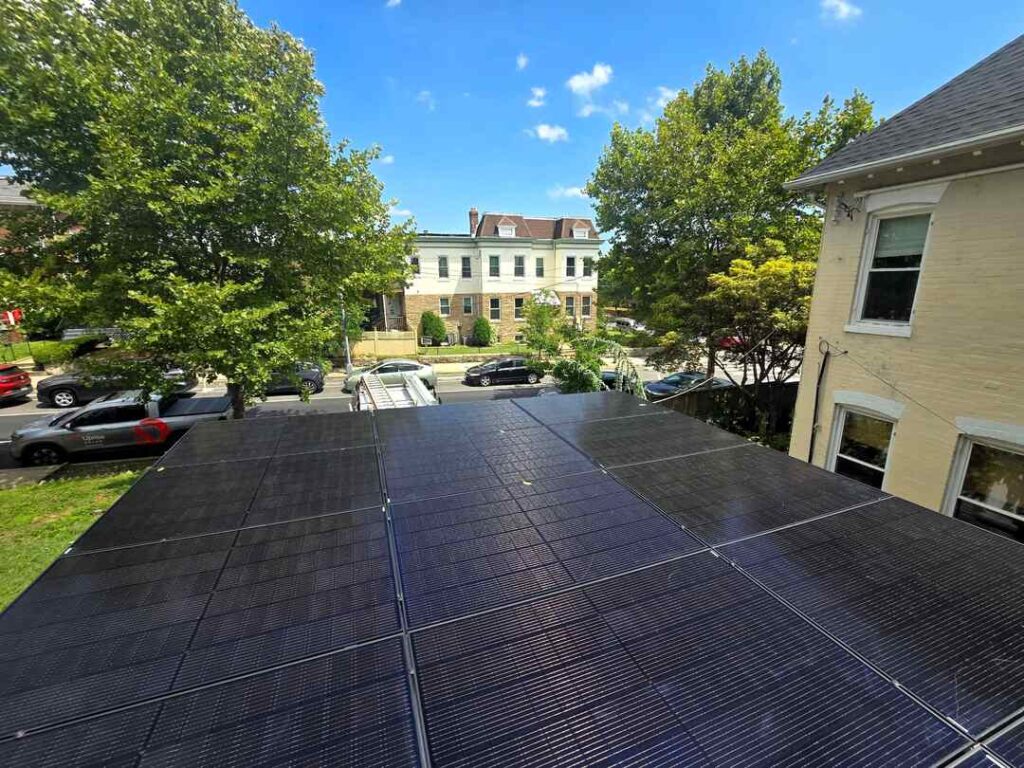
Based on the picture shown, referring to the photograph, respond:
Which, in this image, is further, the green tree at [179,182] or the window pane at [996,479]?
the green tree at [179,182]

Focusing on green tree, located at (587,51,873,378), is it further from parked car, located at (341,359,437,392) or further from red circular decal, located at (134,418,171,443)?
red circular decal, located at (134,418,171,443)

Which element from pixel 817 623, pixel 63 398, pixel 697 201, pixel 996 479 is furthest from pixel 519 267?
pixel 817 623

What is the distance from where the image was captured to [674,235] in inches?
579

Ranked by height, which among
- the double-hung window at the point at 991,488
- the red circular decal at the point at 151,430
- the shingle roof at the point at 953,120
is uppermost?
the shingle roof at the point at 953,120

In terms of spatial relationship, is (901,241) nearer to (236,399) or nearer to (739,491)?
(739,491)

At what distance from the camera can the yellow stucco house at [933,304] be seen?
513 centimetres

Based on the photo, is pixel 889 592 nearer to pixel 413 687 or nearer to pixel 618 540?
pixel 618 540

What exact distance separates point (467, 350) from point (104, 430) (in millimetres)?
19764

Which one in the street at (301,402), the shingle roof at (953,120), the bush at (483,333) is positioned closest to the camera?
the shingle roof at (953,120)

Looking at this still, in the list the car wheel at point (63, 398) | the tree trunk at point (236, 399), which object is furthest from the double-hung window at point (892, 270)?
the car wheel at point (63, 398)

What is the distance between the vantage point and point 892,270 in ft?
20.9

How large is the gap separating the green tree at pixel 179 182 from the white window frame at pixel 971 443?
10821 millimetres

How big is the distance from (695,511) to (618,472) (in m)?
0.90

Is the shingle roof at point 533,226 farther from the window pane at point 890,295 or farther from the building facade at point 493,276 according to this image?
the window pane at point 890,295
